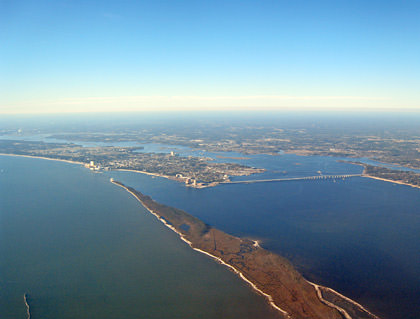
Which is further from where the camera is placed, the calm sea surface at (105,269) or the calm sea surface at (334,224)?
the calm sea surface at (334,224)

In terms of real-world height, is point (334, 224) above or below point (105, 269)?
above

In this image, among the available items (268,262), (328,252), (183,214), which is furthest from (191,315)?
(183,214)

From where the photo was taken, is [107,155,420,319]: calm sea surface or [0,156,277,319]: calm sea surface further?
[107,155,420,319]: calm sea surface

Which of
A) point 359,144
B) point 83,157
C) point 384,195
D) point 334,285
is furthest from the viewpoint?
point 359,144

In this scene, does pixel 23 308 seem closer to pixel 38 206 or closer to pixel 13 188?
pixel 38 206

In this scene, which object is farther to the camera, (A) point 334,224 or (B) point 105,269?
(A) point 334,224
